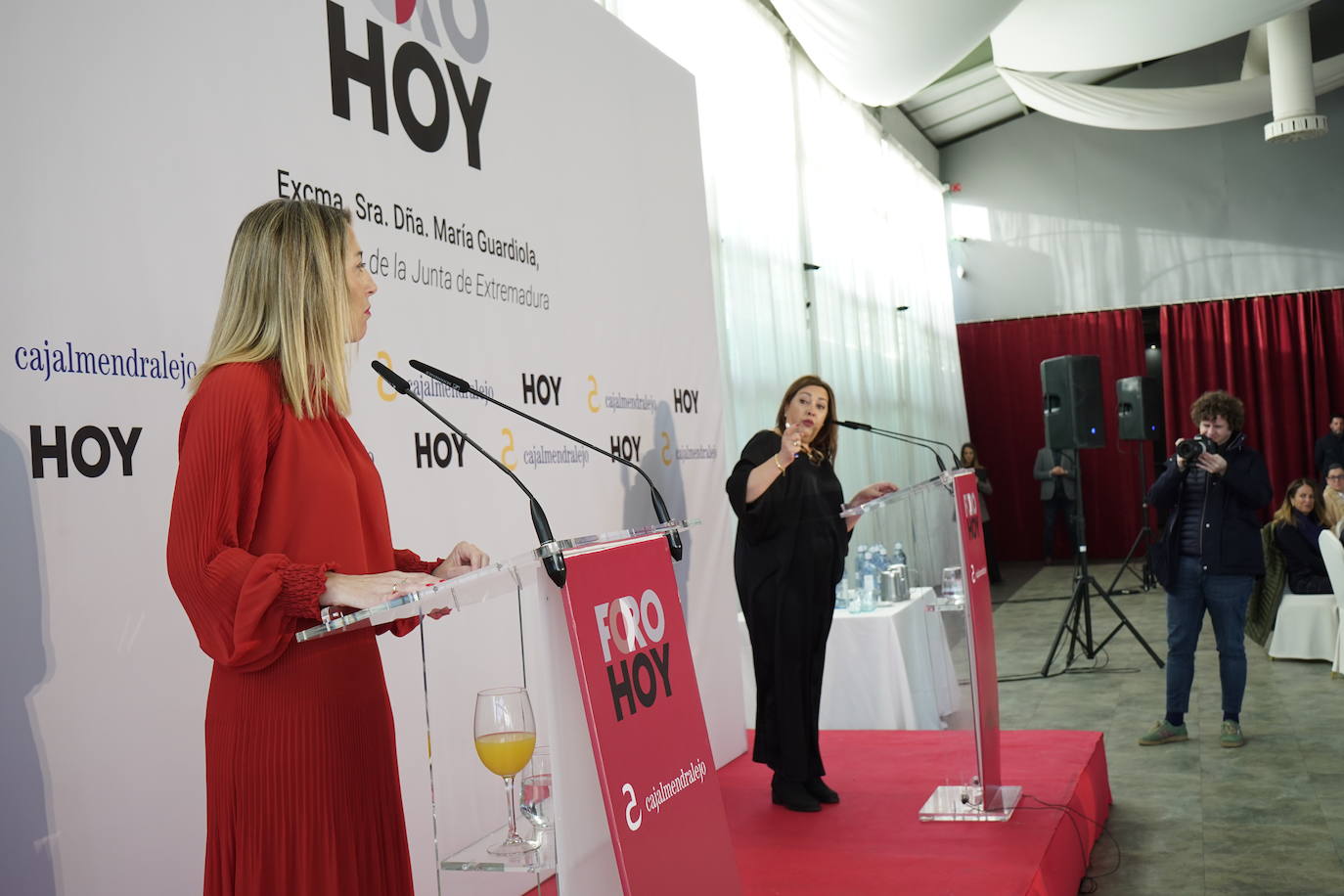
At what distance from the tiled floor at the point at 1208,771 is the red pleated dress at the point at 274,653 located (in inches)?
104

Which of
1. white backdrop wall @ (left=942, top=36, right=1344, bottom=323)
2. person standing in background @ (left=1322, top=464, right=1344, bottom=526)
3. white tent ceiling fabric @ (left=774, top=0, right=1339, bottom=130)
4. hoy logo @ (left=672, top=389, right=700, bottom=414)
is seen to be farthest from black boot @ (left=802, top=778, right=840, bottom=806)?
white backdrop wall @ (left=942, top=36, right=1344, bottom=323)

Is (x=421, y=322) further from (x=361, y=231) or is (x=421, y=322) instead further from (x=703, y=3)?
(x=703, y=3)

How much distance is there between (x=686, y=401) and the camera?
4.31 metres

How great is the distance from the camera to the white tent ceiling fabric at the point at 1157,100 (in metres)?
9.30

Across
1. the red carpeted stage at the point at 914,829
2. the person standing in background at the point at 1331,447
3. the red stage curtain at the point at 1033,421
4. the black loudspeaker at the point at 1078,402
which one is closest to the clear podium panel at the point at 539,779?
the red carpeted stage at the point at 914,829

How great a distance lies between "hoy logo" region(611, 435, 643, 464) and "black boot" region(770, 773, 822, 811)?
1.14 m

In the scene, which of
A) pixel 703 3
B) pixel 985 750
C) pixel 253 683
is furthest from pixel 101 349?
pixel 703 3

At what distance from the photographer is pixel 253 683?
146cm

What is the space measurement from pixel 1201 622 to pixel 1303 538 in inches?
93.6

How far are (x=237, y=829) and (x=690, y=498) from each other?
2916mm

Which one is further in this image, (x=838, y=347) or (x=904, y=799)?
(x=838, y=347)

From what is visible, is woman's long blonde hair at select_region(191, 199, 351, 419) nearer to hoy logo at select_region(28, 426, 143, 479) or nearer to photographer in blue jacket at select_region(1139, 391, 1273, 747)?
hoy logo at select_region(28, 426, 143, 479)

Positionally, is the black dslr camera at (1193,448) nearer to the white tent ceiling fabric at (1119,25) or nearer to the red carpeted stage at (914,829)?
the red carpeted stage at (914,829)

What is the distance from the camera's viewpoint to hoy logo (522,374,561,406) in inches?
125
